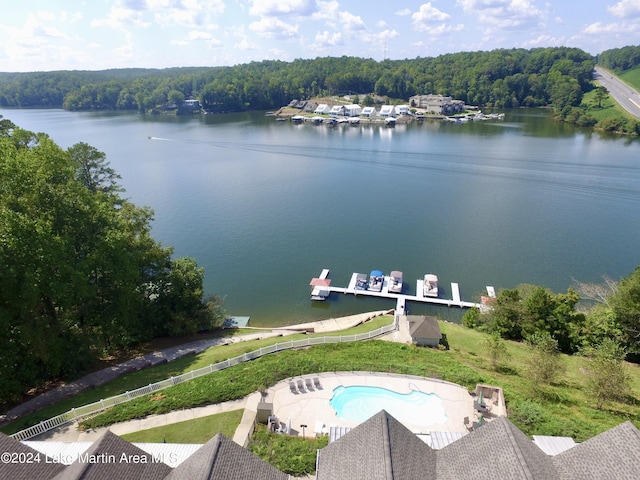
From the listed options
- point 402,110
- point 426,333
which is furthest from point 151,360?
point 402,110

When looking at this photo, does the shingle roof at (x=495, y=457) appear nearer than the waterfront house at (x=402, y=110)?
Yes

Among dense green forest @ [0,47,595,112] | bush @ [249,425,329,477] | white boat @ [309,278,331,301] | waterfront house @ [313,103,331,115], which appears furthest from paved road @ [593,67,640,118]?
bush @ [249,425,329,477]

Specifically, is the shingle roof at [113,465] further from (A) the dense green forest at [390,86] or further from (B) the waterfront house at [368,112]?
(A) the dense green forest at [390,86]

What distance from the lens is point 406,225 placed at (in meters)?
57.5

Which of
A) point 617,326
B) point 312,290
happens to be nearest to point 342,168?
point 312,290

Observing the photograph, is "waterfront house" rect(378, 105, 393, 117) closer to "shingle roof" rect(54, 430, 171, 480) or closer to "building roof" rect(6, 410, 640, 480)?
"building roof" rect(6, 410, 640, 480)

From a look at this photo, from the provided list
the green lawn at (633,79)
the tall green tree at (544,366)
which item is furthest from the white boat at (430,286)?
the green lawn at (633,79)

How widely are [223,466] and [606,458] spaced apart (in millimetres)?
12903

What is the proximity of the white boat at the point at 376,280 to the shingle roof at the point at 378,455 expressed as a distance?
27.8m

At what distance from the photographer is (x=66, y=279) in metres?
23.6

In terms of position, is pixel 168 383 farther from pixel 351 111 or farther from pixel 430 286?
pixel 351 111

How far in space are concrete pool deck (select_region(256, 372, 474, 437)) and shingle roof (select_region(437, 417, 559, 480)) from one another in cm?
550

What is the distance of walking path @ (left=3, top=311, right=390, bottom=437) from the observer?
22116 millimetres

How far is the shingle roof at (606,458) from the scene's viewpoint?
518 inches
